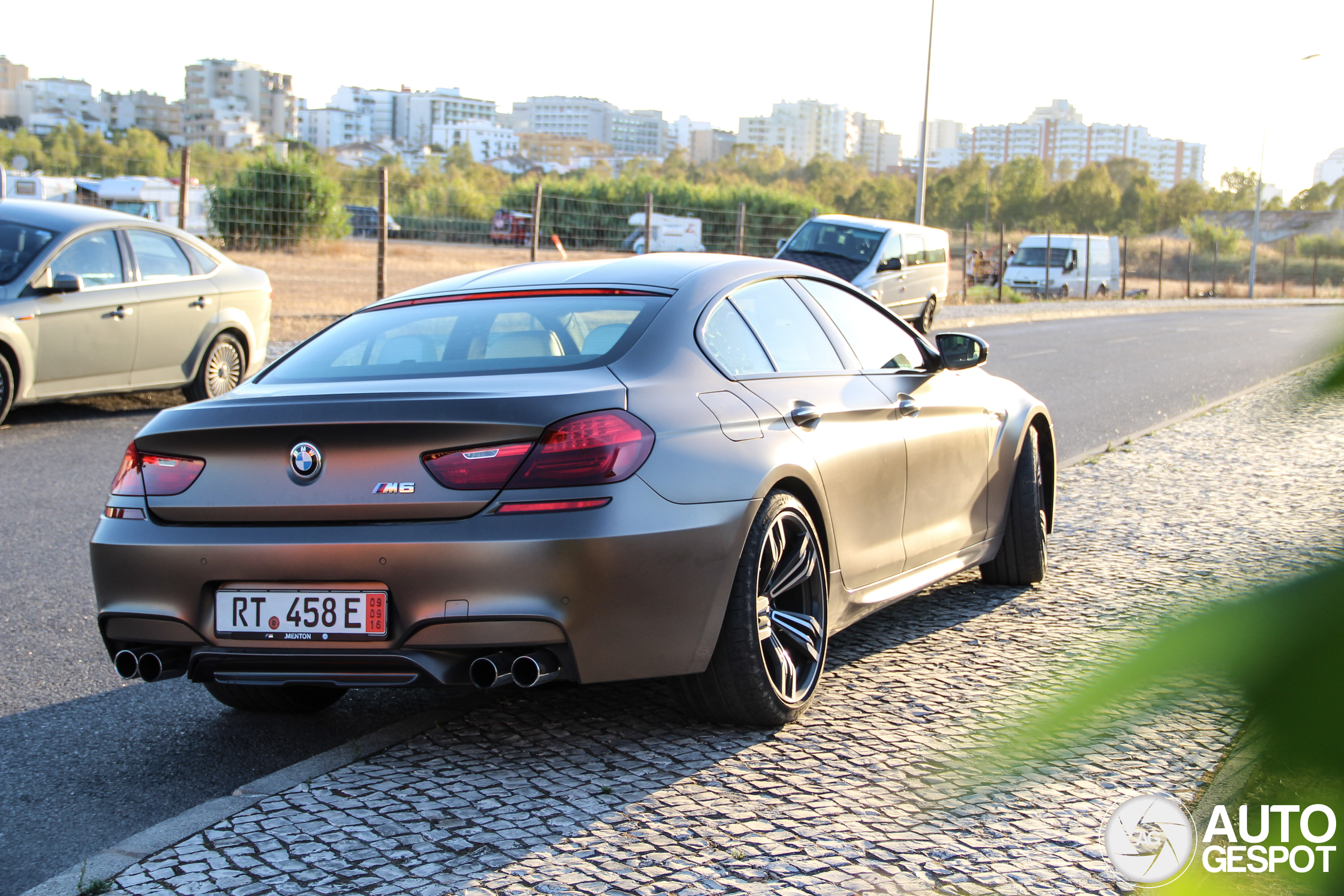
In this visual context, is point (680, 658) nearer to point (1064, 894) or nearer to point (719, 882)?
point (719, 882)

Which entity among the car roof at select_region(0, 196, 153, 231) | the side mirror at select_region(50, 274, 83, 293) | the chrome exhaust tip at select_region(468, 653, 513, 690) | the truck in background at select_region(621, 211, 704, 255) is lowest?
the chrome exhaust tip at select_region(468, 653, 513, 690)

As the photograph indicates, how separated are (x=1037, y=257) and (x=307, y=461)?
127 feet

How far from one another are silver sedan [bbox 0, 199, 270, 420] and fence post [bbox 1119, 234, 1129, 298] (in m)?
36.1

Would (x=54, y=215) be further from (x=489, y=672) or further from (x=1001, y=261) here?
(x=1001, y=261)

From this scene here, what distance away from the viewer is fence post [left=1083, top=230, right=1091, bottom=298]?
3975cm

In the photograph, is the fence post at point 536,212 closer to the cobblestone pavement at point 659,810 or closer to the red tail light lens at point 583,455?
the cobblestone pavement at point 659,810

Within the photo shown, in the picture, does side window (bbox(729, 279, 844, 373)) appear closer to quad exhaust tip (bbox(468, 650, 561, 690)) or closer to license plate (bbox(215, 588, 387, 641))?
quad exhaust tip (bbox(468, 650, 561, 690))

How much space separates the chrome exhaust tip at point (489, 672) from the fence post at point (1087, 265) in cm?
3861

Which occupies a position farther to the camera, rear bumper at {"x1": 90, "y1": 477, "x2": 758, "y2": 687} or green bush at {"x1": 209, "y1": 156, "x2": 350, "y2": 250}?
green bush at {"x1": 209, "y1": 156, "x2": 350, "y2": 250}

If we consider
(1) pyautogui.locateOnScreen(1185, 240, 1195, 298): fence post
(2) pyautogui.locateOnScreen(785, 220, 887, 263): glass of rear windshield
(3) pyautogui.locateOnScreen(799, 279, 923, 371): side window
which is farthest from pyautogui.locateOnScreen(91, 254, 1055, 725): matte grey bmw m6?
(1) pyautogui.locateOnScreen(1185, 240, 1195, 298): fence post

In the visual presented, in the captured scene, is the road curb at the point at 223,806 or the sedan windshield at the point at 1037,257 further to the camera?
the sedan windshield at the point at 1037,257

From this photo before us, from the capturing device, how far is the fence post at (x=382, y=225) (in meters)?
18.4

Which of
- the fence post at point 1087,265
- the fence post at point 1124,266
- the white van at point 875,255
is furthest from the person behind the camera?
the fence post at point 1124,266

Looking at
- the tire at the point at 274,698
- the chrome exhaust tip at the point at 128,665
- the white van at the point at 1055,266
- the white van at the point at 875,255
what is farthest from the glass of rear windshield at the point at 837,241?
the chrome exhaust tip at the point at 128,665
